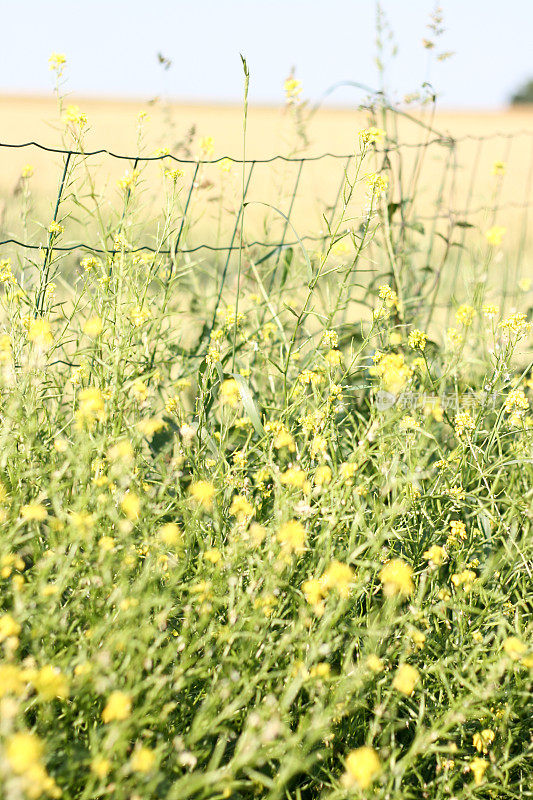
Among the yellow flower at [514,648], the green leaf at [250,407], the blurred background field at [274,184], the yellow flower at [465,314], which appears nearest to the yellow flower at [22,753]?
the yellow flower at [514,648]

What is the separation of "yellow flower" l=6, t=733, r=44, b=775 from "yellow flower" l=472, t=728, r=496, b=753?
2.93 ft

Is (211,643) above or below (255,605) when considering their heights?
below

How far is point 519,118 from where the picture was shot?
68.4 ft

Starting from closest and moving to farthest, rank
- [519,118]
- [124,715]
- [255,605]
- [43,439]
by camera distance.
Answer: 1. [124,715]
2. [255,605]
3. [43,439]
4. [519,118]

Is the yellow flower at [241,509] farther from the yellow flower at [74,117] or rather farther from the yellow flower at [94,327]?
the yellow flower at [74,117]

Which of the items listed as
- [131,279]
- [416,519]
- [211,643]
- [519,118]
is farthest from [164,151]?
[519,118]

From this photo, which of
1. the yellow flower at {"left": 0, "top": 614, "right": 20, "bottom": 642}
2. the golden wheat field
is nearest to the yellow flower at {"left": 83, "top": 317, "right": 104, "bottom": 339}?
the golden wheat field

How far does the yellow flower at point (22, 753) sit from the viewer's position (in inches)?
35.5

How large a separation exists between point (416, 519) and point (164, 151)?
4.35 feet

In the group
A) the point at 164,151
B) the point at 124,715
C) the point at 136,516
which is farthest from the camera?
the point at 164,151

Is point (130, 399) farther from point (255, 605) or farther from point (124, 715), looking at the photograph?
point (124, 715)

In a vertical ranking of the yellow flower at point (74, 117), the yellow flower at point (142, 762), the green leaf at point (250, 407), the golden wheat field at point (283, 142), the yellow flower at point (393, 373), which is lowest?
the yellow flower at point (142, 762)

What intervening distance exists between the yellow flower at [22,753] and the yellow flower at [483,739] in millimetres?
892

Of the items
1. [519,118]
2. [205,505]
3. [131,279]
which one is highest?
[519,118]
